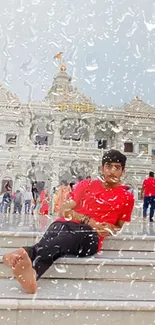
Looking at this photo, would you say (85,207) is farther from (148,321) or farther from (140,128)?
(140,128)

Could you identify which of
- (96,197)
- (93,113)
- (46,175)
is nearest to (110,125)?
(93,113)

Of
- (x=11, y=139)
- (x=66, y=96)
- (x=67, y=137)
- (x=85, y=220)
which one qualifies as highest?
(x=66, y=96)

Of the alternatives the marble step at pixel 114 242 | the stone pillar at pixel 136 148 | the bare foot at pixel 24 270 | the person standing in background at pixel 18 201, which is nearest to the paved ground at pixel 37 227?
the marble step at pixel 114 242

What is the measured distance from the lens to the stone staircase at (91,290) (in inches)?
61.6

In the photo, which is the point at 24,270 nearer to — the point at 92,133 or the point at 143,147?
the point at 92,133

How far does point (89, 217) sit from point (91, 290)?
47 cm

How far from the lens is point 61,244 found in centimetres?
194

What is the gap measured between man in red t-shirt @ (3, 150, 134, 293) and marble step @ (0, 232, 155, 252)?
333 mm

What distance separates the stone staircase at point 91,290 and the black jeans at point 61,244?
9 cm

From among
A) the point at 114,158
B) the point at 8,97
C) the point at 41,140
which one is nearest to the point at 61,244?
the point at 114,158

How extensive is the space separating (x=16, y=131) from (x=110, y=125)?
673cm

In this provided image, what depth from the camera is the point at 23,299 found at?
1.60 meters

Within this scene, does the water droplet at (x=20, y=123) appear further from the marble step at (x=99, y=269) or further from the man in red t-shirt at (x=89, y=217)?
the marble step at (x=99, y=269)

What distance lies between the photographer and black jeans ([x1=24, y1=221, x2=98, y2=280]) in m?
1.78
